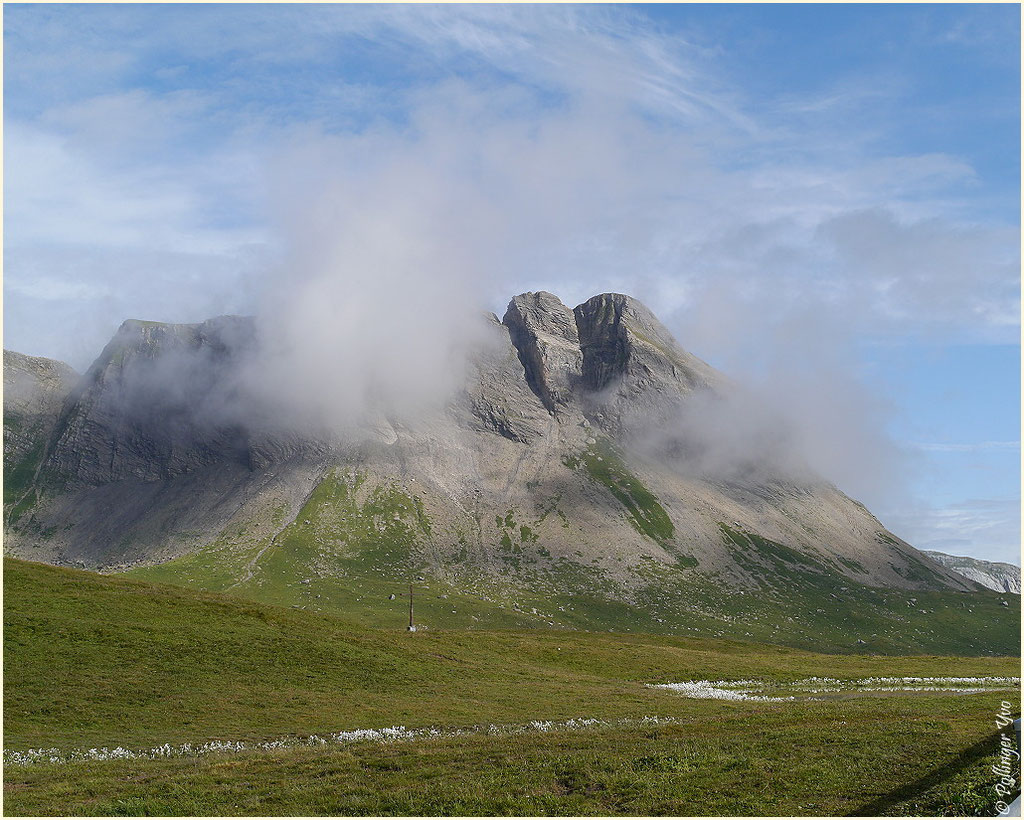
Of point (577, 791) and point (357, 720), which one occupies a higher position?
point (577, 791)

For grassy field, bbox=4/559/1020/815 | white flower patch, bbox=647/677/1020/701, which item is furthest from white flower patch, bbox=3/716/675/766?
white flower patch, bbox=647/677/1020/701

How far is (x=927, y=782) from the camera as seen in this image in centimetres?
2619

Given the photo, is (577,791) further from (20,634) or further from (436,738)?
(20,634)

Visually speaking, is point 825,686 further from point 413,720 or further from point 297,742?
point 297,742

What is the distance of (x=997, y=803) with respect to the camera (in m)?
21.5

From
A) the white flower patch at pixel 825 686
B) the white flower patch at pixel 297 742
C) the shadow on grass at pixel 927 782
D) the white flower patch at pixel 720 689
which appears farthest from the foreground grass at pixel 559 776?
the white flower patch at pixel 825 686

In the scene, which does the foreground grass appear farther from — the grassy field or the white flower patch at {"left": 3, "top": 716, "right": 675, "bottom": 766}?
the white flower patch at {"left": 3, "top": 716, "right": 675, "bottom": 766}

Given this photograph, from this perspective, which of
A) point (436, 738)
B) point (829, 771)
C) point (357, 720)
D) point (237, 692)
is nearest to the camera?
point (829, 771)

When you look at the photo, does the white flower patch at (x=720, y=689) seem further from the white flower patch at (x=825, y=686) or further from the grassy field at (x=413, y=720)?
the grassy field at (x=413, y=720)

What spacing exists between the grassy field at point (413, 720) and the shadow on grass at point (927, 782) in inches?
4.9

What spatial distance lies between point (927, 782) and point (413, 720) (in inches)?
1300

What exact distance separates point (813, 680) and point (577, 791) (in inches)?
2514

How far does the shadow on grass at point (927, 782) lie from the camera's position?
80.0ft

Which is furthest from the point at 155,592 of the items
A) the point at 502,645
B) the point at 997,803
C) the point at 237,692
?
the point at 997,803
